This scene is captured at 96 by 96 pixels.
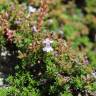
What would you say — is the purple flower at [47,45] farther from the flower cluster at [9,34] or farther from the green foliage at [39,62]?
the flower cluster at [9,34]

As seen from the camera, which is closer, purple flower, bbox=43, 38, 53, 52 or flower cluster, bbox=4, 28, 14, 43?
purple flower, bbox=43, 38, 53, 52

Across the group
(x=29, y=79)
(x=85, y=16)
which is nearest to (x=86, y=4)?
(x=85, y=16)

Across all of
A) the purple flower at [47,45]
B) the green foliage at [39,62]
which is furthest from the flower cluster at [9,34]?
the purple flower at [47,45]

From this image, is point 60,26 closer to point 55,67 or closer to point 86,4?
point 86,4

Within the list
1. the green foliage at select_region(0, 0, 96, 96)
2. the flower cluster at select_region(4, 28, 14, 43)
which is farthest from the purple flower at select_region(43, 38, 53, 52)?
the flower cluster at select_region(4, 28, 14, 43)

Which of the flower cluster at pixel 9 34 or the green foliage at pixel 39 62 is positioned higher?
the flower cluster at pixel 9 34

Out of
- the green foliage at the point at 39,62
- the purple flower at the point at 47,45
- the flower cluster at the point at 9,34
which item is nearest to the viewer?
the green foliage at the point at 39,62

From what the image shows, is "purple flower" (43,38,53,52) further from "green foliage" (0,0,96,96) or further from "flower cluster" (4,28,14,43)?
"flower cluster" (4,28,14,43)

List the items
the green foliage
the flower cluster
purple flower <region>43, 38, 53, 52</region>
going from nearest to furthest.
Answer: the green foliage, purple flower <region>43, 38, 53, 52</region>, the flower cluster

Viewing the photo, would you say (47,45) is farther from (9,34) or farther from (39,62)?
(9,34)

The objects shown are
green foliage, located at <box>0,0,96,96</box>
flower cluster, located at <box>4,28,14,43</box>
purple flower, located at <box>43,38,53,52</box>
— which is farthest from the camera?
flower cluster, located at <box>4,28,14,43</box>

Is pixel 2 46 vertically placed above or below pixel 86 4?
below
